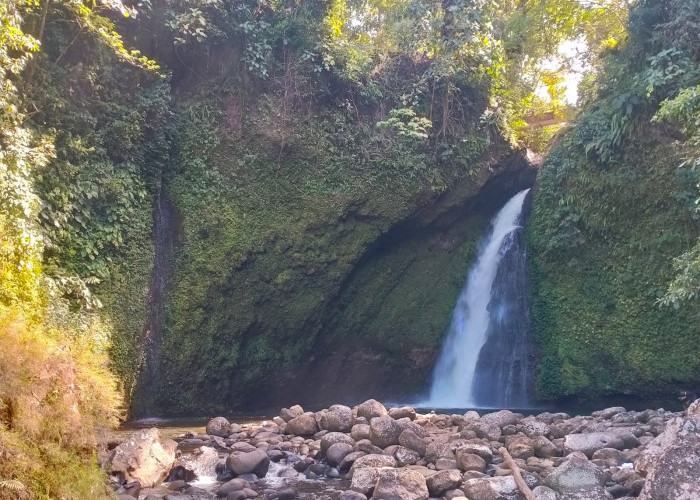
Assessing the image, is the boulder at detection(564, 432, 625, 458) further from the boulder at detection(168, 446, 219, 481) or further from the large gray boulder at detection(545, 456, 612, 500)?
the boulder at detection(168, 446, 219, 481)

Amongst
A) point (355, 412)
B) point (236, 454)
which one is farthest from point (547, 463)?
point (236, 454)

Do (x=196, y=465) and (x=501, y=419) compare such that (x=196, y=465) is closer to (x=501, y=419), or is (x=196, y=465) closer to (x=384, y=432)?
(x=384, y=432)

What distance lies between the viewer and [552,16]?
15.1m

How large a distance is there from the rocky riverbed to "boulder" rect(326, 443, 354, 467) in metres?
0.01

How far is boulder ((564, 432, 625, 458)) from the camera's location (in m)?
6.92

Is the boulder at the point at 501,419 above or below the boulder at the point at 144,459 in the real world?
above

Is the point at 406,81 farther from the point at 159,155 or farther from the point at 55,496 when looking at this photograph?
the point at 55,496

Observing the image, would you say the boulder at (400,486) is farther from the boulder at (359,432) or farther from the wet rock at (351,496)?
the boulder at (359,432)

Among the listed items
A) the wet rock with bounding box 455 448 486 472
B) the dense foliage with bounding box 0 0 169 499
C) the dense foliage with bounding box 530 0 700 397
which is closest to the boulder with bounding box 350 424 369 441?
the wet rock with bounding box 455 448 486 472

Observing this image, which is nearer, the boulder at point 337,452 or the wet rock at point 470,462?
the wet rock at point 470,462

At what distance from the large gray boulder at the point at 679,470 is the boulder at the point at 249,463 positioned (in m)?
3.88

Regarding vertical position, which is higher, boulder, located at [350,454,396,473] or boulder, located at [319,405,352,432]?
boulder, located at [319,405,352,432]

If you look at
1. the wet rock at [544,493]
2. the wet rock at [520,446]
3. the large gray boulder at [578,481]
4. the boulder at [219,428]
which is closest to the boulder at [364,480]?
the wet rock at [544,493]

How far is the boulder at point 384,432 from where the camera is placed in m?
7.23
